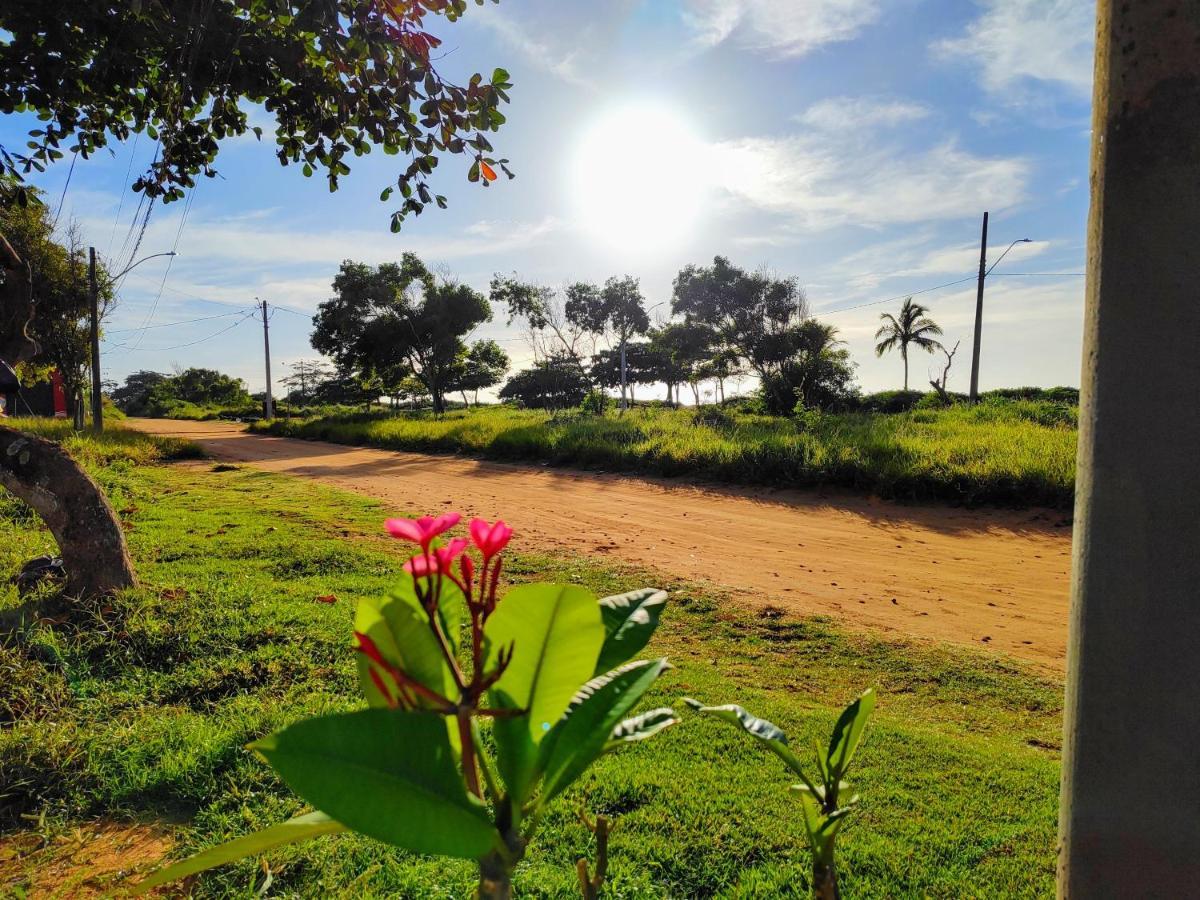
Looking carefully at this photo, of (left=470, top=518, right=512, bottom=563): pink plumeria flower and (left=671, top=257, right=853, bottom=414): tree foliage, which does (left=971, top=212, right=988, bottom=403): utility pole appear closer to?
(left=671, top=257, right=853, bottom=414): tree foliage

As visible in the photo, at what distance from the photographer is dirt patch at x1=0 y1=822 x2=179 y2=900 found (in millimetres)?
1854

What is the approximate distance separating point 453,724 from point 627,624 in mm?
195

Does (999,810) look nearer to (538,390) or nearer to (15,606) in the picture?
(15,606)

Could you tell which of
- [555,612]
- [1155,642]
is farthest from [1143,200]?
[555,612]

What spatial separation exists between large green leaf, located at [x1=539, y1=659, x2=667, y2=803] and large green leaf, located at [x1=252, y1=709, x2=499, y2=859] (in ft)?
0.26

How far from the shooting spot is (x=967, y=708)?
11.3 ft

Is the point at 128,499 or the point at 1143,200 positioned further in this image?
the point at 128,499

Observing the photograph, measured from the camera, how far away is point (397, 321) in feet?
92.3

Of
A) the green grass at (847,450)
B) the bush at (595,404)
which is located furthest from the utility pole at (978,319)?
the bush at (595,404)

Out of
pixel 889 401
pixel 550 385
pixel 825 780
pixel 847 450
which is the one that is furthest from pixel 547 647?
pixel 550 385

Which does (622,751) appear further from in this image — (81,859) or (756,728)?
(756,728)

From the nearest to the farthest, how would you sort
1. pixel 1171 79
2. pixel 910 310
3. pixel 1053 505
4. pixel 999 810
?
pixel 1171 79
pixel 999 810
pixel 1053 505
pixel 910 310

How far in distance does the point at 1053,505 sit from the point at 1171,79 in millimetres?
8519

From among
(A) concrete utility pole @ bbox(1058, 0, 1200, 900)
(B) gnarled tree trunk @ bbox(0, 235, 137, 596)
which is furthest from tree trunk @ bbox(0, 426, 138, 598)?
(A) concrete utility pole @ bbox(1058, 0, 1200, 900)
